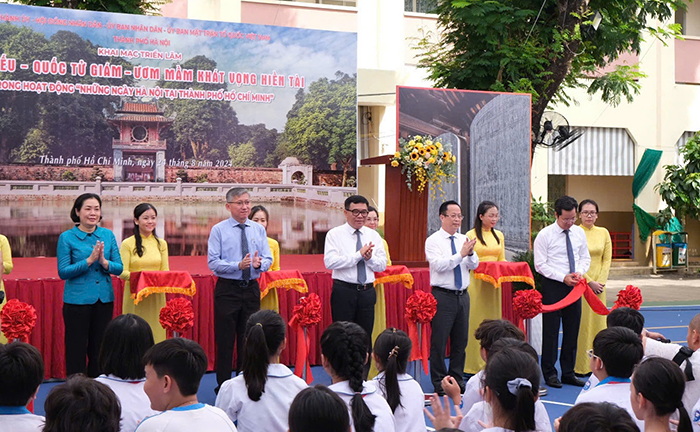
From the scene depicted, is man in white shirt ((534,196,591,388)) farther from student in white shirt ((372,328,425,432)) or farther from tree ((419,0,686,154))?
tree ((419,0,686,154))

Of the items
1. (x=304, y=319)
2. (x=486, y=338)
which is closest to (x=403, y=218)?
(x=304, y=319)

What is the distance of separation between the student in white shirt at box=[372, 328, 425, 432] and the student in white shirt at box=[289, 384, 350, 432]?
3.85 ft

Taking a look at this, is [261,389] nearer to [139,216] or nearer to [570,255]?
[139,216]

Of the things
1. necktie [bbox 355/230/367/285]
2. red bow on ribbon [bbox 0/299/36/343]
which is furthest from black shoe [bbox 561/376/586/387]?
red bow on ribbon [bbox 0/299/36/343]

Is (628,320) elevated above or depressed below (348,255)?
below

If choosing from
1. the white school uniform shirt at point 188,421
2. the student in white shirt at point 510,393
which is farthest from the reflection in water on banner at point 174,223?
the student in white shirt at point 510,393

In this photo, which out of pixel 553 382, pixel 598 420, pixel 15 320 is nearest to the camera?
pixel 598 420

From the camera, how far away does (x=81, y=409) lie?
211cm

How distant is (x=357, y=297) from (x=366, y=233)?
0.52 m

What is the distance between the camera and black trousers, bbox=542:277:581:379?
620cm

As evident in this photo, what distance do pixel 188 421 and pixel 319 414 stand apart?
1.53ft

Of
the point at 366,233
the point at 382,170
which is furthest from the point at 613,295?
the point at 366,233

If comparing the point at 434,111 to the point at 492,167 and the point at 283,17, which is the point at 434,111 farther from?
the point at 283,17

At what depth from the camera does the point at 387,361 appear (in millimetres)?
3375
